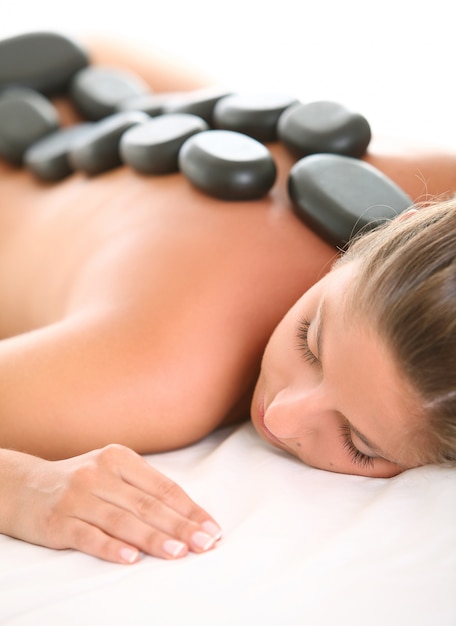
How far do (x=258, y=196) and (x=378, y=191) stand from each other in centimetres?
17

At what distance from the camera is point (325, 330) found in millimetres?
796

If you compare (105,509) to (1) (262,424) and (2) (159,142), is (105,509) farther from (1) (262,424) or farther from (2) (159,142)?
(2) (159,142)

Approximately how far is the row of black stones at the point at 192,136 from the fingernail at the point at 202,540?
0.44 m

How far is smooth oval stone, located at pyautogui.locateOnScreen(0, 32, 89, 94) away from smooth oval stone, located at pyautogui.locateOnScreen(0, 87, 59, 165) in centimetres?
4

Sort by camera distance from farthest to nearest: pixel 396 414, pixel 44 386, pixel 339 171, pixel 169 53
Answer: pixel 169 53 < pixel 339 171 < pixel 44 386 < pixel 396 414

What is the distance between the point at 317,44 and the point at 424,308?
4.02ft

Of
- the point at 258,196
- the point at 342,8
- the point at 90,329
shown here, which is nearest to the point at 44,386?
the point at 90,329

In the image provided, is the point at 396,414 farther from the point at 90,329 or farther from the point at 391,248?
the point at 90,329

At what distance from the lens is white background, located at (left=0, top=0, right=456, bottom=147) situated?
1.62m

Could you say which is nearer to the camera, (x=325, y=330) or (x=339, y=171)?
(x=325, y=330)

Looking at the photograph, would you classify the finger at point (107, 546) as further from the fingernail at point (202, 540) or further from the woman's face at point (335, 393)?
the woman's face at point (335, 393)

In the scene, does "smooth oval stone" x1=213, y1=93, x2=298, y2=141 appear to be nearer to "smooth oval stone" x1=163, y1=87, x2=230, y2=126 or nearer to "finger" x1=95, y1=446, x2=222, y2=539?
"smooth oval stone" x1=163, y1=87, x2=230, y2=126

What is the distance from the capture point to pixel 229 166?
1045 millimetres

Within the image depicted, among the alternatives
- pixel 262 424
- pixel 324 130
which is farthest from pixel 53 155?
pixel 262 424
